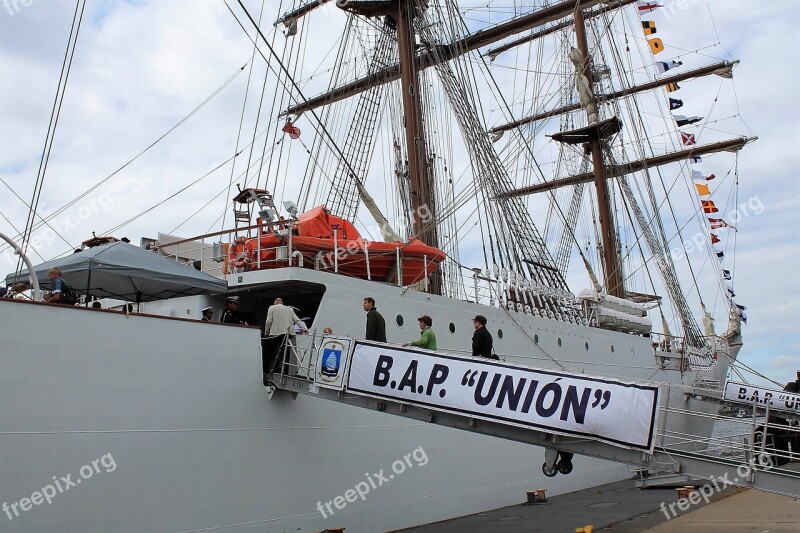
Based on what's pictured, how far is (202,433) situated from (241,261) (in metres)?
3.04

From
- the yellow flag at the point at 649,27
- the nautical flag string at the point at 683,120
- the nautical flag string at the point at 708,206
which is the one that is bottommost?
the nautical flag string at the point at 708,206

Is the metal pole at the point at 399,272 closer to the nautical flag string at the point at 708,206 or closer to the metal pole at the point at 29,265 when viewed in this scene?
the metal pole at the point at 29,265

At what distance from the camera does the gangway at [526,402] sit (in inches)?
286

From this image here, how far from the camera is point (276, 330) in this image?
9.74 meters

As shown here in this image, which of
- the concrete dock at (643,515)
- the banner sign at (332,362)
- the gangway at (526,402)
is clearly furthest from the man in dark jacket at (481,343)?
the concrete dock at (643,515)

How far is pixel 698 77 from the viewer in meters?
33.4

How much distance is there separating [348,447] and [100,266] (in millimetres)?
4188

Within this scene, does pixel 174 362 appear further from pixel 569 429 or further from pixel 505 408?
pixel 569 429

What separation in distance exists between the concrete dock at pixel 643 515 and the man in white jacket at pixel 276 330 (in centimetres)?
348

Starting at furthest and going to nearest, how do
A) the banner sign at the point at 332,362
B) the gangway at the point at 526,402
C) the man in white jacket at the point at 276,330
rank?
the man in white jacket at the point at 276,330
the banner sign at the point at 332,362
the gangway at the point at 526,402

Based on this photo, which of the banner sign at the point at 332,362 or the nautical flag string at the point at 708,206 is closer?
the banner sign at the point at 332,362

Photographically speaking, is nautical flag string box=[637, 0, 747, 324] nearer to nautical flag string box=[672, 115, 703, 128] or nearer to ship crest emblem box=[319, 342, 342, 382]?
nautical flag string box=[672, 115, 703, 128]

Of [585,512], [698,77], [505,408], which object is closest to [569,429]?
[505,408]

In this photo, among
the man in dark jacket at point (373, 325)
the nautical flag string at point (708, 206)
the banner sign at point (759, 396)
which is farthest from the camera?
the nautical flag string at point (708, 206)
